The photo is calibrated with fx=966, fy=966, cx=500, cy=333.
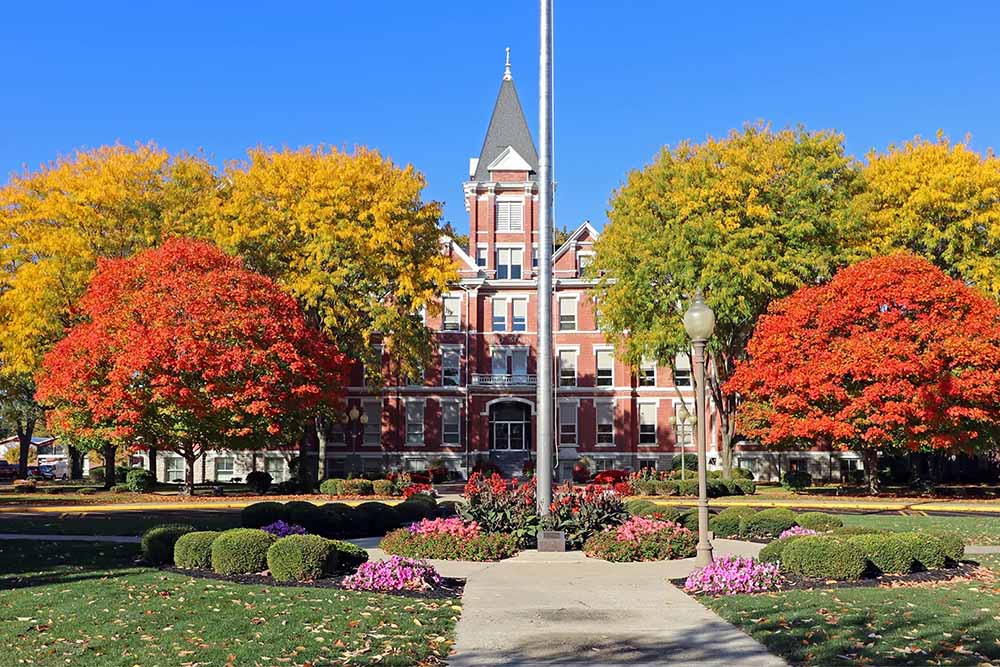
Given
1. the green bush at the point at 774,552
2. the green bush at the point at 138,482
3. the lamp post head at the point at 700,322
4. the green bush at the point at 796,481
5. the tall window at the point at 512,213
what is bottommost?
the green bush at the point at 796,481

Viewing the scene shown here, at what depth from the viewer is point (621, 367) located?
196 feet

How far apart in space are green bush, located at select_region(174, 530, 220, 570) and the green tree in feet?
88.7

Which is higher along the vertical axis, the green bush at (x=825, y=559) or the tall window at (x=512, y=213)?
the tall window at (x=512, y=213)

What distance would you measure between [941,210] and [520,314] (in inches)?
1031

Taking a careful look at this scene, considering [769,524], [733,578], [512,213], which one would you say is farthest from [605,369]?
[733,578]

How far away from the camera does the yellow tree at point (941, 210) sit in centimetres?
4144

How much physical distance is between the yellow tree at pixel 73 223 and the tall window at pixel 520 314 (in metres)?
22.7

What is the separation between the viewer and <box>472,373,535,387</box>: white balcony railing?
59.7m

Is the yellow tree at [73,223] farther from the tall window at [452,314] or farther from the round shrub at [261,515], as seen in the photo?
the round shrub at [261,515]

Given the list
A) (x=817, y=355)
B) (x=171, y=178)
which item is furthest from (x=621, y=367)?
(x=171, y=178)

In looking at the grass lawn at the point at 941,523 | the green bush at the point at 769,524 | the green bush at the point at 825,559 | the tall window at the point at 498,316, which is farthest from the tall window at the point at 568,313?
the green bush at the point at 825,559

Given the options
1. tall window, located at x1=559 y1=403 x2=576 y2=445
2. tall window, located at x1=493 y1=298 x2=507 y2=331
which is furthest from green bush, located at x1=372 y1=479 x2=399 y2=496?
tall window, located at x1=493 y1=298 x2=507 y2=331

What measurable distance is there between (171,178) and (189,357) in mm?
12755

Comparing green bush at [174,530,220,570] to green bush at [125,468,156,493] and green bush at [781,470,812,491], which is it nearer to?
green bush at [125,468,156,493]
